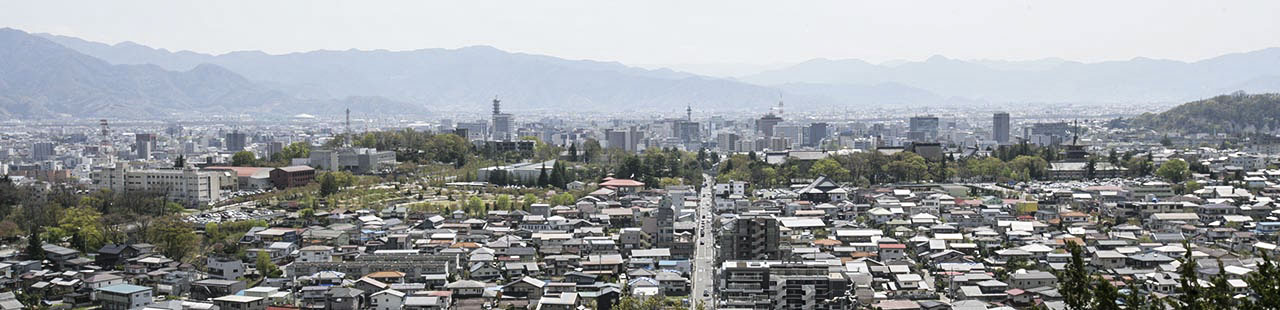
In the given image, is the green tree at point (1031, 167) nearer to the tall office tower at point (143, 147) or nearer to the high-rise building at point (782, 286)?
the high-rise building at point (782, 286)

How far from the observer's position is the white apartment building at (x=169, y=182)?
17797mm

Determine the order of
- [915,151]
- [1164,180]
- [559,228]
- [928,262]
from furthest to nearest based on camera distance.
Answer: [915,151]
[1164,180]
[559,228]
[928,262]

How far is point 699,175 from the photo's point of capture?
883 inches

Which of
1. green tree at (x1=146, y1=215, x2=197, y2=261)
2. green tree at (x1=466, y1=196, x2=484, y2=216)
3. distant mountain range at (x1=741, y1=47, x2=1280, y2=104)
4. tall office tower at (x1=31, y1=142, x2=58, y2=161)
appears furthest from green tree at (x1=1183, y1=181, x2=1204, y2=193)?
distant mountain range at (x1=741, y1=47, x2=1280, y2=104)

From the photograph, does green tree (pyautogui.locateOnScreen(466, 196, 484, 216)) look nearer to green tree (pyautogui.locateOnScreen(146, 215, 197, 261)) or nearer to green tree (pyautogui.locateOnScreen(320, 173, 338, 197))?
green tree (pyautogui.locateOnScreen(320, 173, 338, 197))

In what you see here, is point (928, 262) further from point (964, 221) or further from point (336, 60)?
point (336, 60)

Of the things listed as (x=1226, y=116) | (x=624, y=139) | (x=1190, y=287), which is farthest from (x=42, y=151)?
(x=1190, y=287)

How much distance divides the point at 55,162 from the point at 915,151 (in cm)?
2138

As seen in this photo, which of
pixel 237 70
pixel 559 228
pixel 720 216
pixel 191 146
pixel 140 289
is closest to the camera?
pixel 140 289

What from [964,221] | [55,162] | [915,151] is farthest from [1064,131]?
[55,162]

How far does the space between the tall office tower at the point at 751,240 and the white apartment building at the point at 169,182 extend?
9.03 metres

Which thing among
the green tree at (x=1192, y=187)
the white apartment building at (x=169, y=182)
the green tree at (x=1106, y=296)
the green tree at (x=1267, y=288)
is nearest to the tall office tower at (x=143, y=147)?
the white apartment building at (x=169, y=182)

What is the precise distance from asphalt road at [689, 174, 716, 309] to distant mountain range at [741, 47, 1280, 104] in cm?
7949

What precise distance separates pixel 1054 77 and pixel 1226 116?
86198 mm
